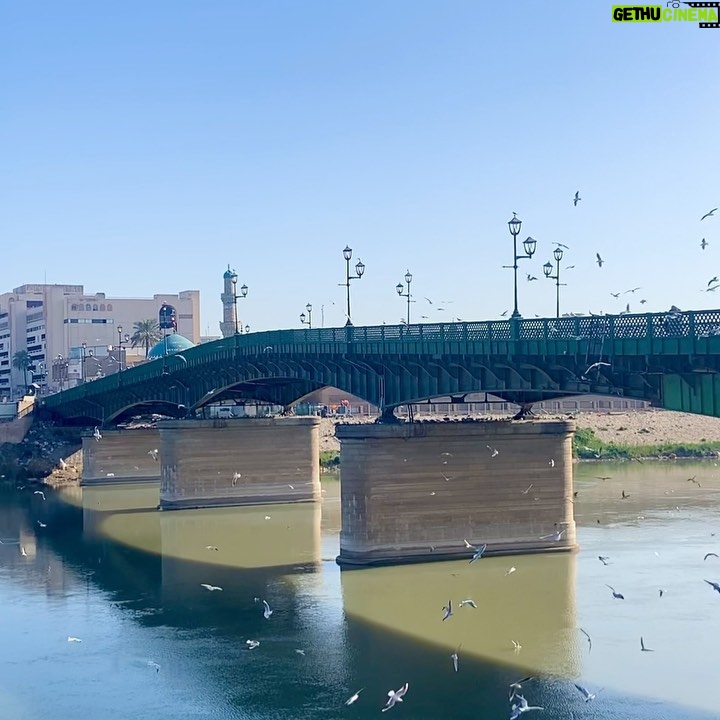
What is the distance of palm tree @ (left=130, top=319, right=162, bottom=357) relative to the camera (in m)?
162

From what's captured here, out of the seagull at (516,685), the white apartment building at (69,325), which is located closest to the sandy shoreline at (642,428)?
the seagull at (516,685)

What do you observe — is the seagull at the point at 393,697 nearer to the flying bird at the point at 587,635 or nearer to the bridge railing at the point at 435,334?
Result: the flying bird at the point at 587,635

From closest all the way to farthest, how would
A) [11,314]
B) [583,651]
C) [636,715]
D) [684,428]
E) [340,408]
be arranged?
[636,715] → [583,651] → [684,428] → [340,408] → [11,314]

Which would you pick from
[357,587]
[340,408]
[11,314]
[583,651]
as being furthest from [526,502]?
[11,314]

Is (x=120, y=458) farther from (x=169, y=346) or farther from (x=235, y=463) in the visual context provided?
(x=169, y=346)

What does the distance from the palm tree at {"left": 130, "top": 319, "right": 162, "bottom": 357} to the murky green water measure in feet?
343

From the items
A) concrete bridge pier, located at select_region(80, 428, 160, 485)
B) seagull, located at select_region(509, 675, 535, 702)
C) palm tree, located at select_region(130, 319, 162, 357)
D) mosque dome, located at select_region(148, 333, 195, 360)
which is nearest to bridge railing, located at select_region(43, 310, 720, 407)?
concrete bridge pier, located at select_region(80, 428, 160, 485)

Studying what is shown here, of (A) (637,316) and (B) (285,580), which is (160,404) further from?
(A) (637,316)

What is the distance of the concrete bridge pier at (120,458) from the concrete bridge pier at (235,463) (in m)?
19.2

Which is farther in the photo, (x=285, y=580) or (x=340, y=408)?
(x=340, y=408)

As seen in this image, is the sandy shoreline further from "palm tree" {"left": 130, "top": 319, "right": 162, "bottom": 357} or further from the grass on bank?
"palm tree" {"left": 130, "top": 319, "right": 162, "bottom": 357}

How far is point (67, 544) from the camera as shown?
5869 cm

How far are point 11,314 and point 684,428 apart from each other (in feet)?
396

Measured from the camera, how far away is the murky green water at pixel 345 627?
29266mm
